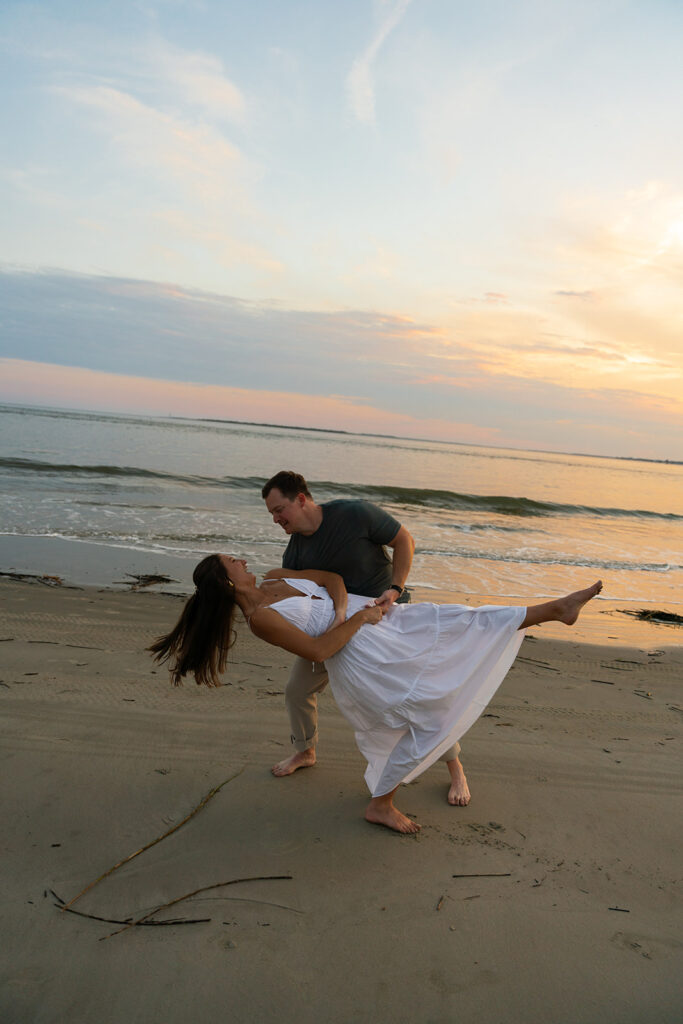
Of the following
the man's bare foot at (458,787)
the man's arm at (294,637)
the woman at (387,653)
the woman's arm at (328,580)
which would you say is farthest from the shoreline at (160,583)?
the man's arm at (294,637)

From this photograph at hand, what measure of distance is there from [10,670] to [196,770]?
6.79 feet

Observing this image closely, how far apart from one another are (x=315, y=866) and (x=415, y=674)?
1.03 m

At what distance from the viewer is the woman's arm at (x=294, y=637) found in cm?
322

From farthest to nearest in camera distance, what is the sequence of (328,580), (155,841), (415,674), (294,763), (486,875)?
1. (294,763)
2. (328,580)
3. (415,674)
4. (155,841)
5. (486,875)

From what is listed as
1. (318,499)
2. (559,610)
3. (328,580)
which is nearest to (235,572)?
(328,580)

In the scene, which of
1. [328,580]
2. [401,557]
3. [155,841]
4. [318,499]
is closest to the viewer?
[155,841]

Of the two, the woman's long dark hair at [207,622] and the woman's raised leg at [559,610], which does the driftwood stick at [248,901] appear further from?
the woman's raised leg at [559,610]

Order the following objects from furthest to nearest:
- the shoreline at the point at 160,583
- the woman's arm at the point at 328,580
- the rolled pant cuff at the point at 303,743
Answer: the shoreline at the point at 160,583 < the rolled pant cuff at the point at 303,743 < the woman's arm at the point at 328,580

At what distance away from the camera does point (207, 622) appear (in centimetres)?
339

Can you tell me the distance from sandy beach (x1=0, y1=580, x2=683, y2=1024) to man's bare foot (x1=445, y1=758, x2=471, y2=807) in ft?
0.26

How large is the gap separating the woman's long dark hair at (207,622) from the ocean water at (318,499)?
5526 millimetres

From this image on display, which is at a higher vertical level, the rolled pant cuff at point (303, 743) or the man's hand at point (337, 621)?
the man's hand at point (337, 621)

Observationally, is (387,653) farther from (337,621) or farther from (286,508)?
(286,508)

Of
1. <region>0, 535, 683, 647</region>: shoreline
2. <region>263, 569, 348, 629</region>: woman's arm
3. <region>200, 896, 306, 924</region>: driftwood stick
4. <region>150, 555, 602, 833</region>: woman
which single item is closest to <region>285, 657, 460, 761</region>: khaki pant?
<region>150, 555, 602, 833</region>: woman
